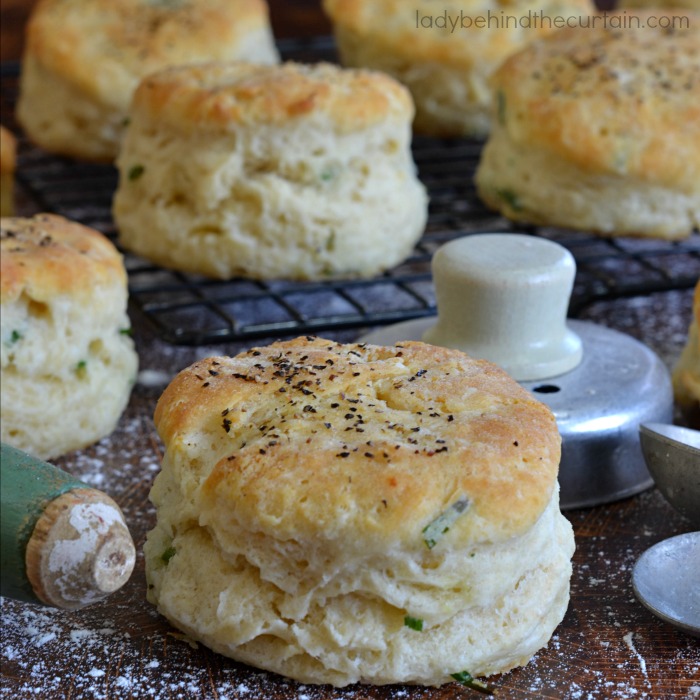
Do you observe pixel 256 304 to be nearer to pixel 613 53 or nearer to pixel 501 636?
pixel 613 53

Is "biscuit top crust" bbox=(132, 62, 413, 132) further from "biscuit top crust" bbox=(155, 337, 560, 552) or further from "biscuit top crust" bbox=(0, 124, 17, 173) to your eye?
"biscuit top crust" bbox=(155, 337, 560, 552)

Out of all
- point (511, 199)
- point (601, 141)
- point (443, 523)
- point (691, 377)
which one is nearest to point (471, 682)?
point (443, 523)

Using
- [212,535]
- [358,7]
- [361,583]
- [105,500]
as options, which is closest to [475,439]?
[361,583]

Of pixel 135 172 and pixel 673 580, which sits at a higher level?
pixel 135 172

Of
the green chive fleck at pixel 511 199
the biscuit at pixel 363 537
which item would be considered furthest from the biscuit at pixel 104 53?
the biscuit at pixel 363 537

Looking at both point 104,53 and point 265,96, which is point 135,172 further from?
point 104,53

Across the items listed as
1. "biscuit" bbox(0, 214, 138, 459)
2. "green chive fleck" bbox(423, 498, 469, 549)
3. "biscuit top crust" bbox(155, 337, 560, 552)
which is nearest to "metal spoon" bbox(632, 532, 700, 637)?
"biscuit top crust" bbox(155, 337, 560, 552)
